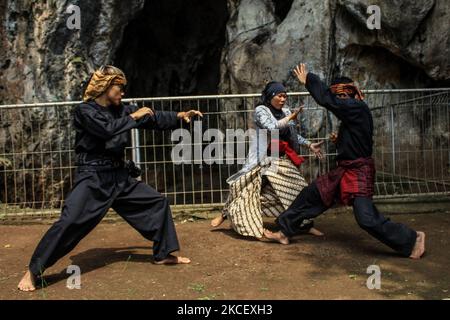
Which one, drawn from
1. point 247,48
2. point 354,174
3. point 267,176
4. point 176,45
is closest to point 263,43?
point 247,48

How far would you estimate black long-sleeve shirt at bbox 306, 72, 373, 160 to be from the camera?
14.7ft

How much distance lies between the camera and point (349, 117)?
449 centimetres

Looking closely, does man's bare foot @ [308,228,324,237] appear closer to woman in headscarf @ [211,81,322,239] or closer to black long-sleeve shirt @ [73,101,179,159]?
woman in headscarf @ [211,81,322,239]

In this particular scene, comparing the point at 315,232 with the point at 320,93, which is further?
the point at 315,232

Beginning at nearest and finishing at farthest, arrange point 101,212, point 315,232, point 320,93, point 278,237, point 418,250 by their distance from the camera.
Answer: point 101,212 < point 418,250 < point 320,93 < point 278,237 < point 315,232

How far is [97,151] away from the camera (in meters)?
4.20

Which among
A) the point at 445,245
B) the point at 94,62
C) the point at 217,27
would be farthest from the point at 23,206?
the point at 217,27

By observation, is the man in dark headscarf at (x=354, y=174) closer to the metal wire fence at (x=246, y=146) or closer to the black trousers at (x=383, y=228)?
the black trousers at (x=383, y=228)

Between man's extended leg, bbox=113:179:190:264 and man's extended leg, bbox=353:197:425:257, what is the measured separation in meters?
1.74

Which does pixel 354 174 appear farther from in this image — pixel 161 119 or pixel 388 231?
pixel 161 119

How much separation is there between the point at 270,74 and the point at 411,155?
3192 millimetres

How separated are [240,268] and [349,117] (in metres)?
1.73

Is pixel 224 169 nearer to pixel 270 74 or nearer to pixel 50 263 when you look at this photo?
pixel 270 74

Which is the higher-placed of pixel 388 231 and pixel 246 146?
pixel 246 146
